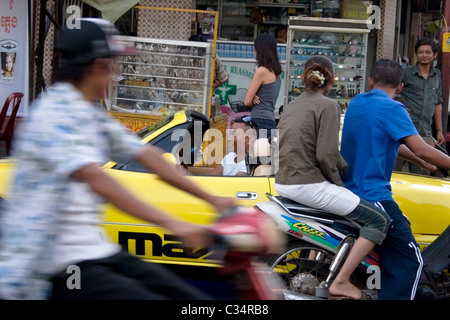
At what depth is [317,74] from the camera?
5.09m

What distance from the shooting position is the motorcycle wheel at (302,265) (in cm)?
519

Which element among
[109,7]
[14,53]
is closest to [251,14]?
[109,7]

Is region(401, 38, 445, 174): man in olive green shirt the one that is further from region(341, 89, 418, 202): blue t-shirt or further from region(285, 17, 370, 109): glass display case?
region(341, 89, 418, 202): blue t-shirt

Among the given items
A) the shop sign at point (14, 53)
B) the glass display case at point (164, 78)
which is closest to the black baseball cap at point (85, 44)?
the glass display case at point (164, 78)

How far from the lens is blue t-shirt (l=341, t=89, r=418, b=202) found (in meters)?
4.90

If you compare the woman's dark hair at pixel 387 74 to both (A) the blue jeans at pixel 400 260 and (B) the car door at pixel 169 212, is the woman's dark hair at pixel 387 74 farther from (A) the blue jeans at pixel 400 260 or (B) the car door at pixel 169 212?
(B) the car door at pixel 169 212

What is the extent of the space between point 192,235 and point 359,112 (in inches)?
105

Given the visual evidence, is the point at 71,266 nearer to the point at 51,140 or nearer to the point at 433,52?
the point at 51,140

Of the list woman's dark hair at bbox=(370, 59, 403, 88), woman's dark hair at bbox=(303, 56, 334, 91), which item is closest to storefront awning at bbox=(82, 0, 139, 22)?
woman's dark hair at bbox=(303, 56, 334, 91)

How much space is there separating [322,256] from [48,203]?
297 centimetres

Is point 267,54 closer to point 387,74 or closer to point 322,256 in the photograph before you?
point 387,74
